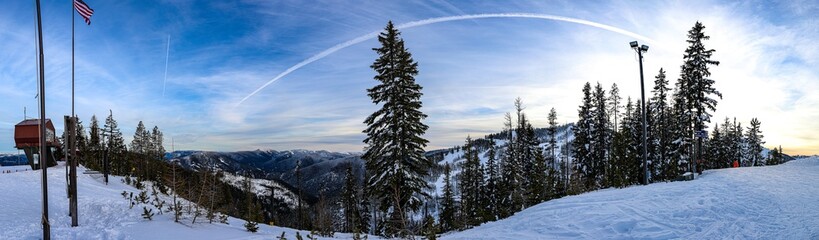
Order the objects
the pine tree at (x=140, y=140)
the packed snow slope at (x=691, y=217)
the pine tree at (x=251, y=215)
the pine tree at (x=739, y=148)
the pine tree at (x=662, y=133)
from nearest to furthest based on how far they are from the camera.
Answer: the packed snow slope at (x=691, y=217)
the pine tree at (x=251, y=215)
the pine tree at (x=662, y=133)
the pine tree at (x=739, y=148)
the pine tree at (x=140, y=140)

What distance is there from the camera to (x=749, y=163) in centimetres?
6688

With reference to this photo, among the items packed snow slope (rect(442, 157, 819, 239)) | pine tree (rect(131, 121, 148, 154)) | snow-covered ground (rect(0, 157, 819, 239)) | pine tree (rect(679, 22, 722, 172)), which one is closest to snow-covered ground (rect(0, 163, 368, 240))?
snow-covered ground (rect(0, 157, 819, 239))

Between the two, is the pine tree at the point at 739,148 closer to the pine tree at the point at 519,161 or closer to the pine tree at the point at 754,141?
the pine tree at the point at 754,141

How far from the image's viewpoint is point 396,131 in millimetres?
19906

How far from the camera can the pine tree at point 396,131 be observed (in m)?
19.7

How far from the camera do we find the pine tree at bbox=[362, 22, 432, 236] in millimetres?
19734

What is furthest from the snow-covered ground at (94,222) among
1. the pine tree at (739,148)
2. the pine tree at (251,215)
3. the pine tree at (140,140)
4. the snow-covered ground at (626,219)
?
the pine tree at (739,148)

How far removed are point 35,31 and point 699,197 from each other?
1976 cm

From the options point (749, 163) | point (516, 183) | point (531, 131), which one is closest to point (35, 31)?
point (516, 183)

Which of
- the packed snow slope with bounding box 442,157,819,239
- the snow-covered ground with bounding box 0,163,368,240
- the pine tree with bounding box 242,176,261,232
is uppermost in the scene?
the packed snow slope with bounding box 442,157,819,239

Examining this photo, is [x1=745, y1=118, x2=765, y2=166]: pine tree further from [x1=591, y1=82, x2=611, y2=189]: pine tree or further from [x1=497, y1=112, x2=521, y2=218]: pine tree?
[x1=497, y1=112, x2=521, y2=218]: pine tree

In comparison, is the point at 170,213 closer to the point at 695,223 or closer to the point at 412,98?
the point at 412,98

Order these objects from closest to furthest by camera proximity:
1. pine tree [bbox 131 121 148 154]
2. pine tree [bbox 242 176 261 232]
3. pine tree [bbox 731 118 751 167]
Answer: pine tree [bbox 242 176 261 232] < pine tree [bbox 731 118 751 167] < pine tree [bbox 131 121 148 154]

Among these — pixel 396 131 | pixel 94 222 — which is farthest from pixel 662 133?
pixel 94 222
